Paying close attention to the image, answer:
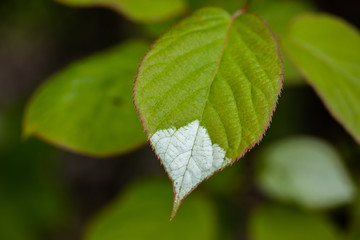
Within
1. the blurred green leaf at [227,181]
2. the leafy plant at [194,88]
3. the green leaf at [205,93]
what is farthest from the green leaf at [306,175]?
the green leaf at [205,93]

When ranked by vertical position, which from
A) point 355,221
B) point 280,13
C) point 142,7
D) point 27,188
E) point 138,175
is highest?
point 142,7

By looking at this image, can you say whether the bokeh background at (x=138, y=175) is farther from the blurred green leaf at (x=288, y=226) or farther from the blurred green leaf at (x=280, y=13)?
the blurred green leaf at (x=280, y=13)

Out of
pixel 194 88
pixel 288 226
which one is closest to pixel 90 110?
pixel 194 88

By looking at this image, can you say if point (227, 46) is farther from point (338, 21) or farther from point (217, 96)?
point (338, 21)

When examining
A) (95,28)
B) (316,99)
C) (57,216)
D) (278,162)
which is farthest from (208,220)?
(95,28)

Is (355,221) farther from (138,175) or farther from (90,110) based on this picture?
(138,175)

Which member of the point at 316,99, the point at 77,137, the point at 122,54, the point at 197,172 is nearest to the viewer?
the point at 197,172
